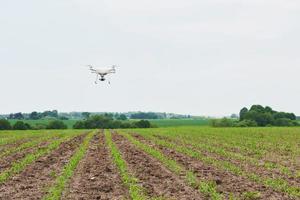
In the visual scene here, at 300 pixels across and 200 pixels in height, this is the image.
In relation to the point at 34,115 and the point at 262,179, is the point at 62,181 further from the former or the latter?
the point at 34,115

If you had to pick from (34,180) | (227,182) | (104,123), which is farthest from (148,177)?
(104,123)

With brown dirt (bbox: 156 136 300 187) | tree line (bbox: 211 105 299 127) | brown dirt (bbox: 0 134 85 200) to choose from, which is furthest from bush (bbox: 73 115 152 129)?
brown dirt (bbox: 156 136 300 187)

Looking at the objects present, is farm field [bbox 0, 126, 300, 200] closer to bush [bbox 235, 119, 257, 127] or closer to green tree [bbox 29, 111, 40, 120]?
bush [bbox 235, 119, 257, 127]

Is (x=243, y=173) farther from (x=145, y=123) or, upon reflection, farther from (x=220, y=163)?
(x=145, y=123)

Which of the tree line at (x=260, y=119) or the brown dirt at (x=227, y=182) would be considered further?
the tree line at (x=260, y=119)

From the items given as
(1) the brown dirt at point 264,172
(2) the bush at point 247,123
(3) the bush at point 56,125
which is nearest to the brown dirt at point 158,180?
(1) the brown dirt at point 264,172

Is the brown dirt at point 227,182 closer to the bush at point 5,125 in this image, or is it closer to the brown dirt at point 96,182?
the brown dirt at point 96,182
